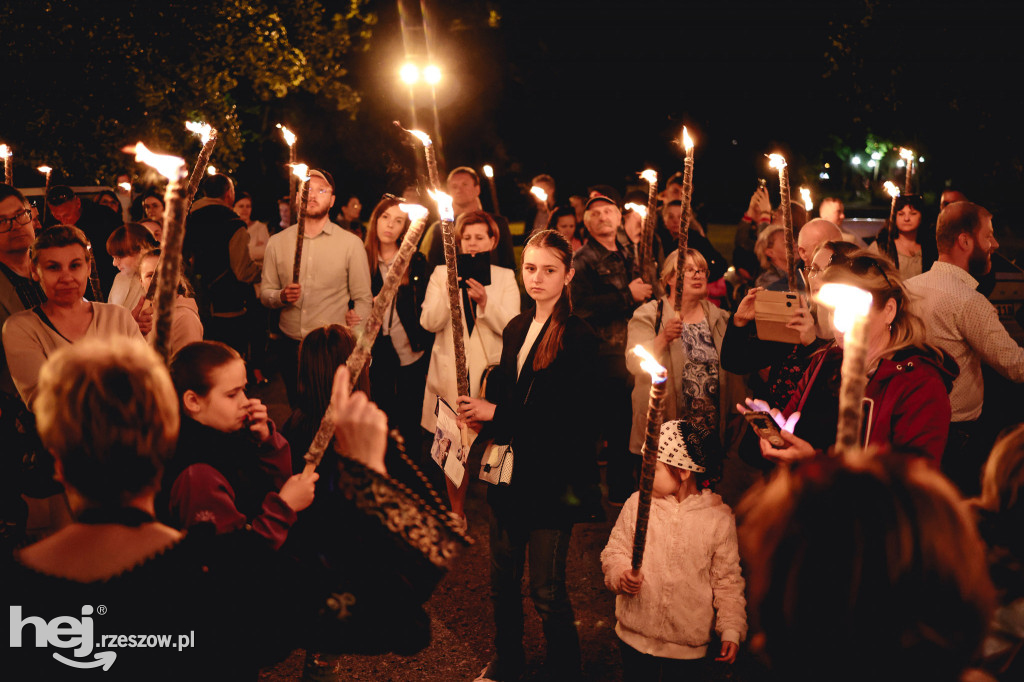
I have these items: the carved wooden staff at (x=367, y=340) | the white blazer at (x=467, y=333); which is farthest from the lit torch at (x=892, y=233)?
the carved wooden staff at (x=367, y=340)

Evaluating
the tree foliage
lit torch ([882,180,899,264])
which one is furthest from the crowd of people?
the tree foliage

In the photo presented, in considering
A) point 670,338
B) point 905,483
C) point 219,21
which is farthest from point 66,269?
point 219,21

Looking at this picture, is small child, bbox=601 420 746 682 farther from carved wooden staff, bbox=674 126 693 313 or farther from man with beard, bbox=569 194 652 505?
man with beard, bbox=569 194 652 505

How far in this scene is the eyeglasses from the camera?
4867 millimetres

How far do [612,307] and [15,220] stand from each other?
427 centimetres

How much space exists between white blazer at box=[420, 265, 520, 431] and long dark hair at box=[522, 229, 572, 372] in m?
1.36

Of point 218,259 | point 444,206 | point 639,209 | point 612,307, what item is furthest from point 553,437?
point 218,259

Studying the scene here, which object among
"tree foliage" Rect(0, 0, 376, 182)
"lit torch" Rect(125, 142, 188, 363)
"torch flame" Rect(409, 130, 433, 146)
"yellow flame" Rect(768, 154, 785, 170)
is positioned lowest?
"lit torch" Rect(125, 142, 188, 363)

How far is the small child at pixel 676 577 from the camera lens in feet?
10.8

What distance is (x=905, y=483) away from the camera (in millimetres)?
1525

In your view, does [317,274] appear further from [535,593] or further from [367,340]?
[367,340]

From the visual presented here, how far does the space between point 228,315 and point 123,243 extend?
200 cm

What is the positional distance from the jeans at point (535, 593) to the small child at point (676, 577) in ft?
1.49

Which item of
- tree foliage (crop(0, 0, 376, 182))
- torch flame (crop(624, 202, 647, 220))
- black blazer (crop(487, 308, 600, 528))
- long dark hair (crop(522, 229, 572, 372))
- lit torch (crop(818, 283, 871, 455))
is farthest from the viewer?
tree foliage (crop(0, 0, 376, 182))
